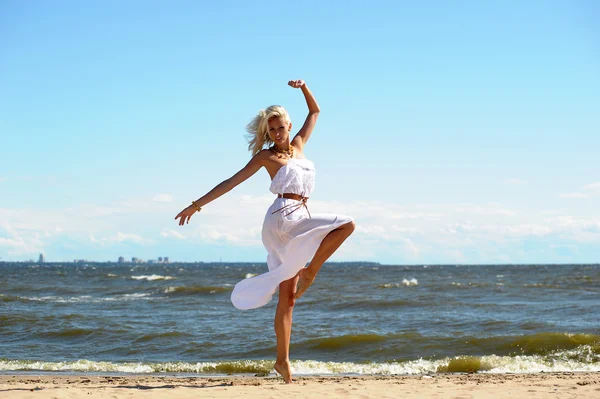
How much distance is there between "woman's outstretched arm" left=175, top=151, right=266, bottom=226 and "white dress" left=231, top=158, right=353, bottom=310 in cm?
20

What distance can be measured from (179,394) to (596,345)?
8368 millimetres

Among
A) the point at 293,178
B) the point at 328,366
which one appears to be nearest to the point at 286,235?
the point at 293,178

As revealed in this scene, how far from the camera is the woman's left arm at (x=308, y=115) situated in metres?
6.12

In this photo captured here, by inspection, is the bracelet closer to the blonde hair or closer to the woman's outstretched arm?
the woman's outstretched arm

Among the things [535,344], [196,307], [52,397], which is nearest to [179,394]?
[52,397]

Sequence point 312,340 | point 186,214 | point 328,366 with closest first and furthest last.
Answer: point 186,214, point 328,366, point 312,340

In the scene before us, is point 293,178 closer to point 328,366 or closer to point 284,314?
point 284,314

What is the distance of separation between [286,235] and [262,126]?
97 cm

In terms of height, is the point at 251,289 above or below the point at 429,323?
above

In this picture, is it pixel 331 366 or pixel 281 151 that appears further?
pixel 331 366

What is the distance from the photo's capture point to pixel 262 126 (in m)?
5.89

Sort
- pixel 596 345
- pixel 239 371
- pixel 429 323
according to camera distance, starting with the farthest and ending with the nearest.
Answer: pixel 429 323
pixel 596 345
pixel 239 371

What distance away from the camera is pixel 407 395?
20.3ft

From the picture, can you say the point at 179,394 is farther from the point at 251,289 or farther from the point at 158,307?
the point at 158,307
